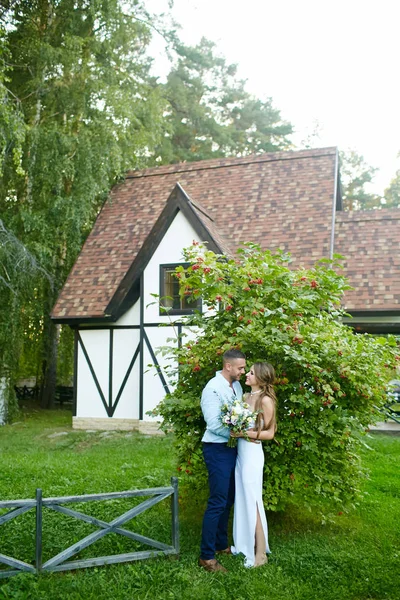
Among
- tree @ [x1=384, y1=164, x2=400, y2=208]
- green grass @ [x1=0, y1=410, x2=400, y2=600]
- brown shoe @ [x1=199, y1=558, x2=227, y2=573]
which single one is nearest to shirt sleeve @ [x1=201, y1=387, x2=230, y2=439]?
brown shoe @ [x1=199, y1=558, x2=227, y2=573]

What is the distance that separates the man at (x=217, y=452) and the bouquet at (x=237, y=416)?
11cm

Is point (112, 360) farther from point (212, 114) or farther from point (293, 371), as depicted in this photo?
point (212, 114)

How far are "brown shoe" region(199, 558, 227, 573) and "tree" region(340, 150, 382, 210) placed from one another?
102 ft

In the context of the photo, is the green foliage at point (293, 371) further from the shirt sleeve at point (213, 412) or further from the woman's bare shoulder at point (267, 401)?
the shirt sleeve at point (213, 412)

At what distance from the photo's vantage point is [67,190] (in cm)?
1752

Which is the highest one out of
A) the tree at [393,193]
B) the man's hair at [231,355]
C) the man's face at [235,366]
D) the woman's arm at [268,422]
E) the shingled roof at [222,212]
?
the tree at [393,193]

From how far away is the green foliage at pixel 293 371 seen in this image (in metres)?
6.13

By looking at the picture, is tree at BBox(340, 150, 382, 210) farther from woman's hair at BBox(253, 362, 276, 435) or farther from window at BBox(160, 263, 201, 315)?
woman's hair at BBox(253, 362, 276, 435)

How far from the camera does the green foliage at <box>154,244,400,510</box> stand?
6129mm

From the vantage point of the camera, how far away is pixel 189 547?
238 inches

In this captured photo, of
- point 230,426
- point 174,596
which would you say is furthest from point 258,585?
point 230,426

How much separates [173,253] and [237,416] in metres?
9.28

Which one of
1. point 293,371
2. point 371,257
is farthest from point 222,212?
point 293,371

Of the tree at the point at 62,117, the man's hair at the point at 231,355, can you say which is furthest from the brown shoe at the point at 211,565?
the tree at the point at 62,117
